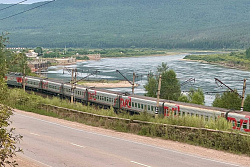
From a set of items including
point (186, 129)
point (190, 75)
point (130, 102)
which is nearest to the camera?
point (186, 129)

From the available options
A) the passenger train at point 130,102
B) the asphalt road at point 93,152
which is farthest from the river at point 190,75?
the asphalt road at point 93,152

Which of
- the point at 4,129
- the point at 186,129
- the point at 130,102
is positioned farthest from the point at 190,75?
the point at 4,129

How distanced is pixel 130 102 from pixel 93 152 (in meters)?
23.6

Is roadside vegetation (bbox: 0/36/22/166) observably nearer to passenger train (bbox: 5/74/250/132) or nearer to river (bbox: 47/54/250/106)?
passenger train (bbox: 5/74/250/132)

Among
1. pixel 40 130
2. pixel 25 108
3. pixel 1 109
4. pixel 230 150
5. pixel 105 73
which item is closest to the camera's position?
pixel 1 109

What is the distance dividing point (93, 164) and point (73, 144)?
13.7 ft

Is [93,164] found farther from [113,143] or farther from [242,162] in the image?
[242,162]

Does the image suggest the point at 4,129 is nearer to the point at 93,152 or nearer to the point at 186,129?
the point at 93,152

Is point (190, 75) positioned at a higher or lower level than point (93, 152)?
lower

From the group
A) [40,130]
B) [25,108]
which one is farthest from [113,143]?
[25,108]

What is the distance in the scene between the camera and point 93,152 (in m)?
17.0

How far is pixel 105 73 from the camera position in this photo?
127 m

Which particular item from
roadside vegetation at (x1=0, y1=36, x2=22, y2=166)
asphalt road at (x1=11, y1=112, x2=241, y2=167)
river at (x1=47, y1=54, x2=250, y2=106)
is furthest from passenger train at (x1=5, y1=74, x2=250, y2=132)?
roadside vegetation at (x1=0, y1=36, x2=22, y2=166)

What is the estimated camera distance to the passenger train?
94.8ft
